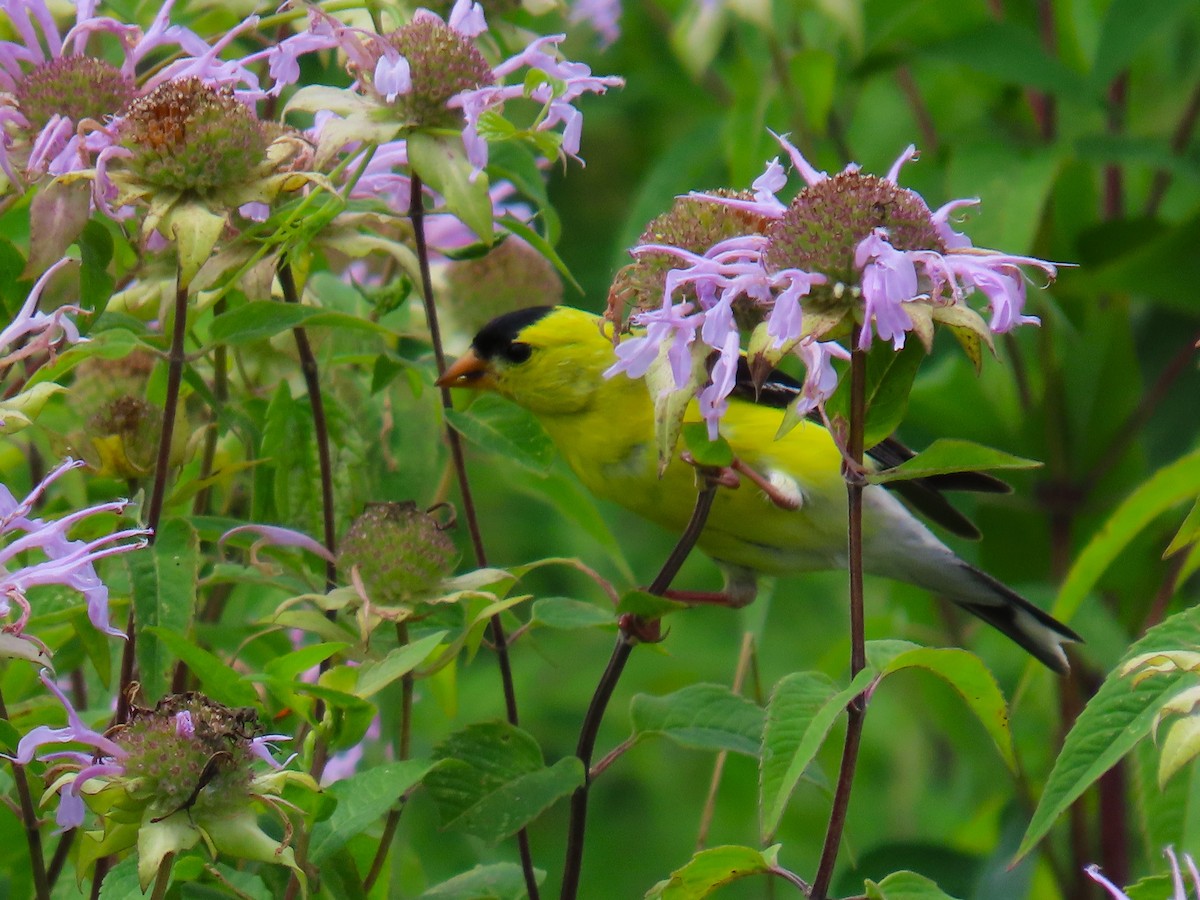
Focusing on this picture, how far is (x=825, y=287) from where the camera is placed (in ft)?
4.00

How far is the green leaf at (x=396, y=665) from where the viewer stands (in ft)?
4.17

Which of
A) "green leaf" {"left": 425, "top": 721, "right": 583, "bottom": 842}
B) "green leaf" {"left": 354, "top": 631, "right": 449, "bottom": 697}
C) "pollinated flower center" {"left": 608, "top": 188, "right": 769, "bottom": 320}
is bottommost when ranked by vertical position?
"green leaf" {"left": 425, "top": 721, "right": 583, "bottom": 842}

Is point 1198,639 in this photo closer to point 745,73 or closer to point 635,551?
point 745,73

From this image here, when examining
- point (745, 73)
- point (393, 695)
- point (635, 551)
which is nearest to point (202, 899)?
point (393, 695)

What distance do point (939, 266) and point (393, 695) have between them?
3.07ft

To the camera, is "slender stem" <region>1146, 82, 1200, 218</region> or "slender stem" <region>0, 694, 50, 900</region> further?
"slender stem" <region>1146, 82, 1200, 218</region>

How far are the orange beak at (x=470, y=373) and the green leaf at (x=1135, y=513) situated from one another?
86cm

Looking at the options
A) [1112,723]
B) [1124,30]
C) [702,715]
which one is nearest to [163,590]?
[702,715]

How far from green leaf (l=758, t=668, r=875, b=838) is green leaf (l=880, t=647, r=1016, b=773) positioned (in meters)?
0.04

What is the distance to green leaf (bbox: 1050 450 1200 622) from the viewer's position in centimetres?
188

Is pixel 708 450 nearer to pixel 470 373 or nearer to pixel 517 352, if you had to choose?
pixel 470 373

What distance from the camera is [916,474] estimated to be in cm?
121

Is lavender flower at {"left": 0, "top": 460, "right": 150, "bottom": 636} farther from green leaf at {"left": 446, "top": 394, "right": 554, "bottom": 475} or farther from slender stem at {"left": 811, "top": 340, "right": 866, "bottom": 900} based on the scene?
slender stem at {"left": 811, "top": 340, "right": 866, "bottom": 900}

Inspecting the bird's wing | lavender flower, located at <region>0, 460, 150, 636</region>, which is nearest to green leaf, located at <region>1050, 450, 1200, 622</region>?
the bird's wing
